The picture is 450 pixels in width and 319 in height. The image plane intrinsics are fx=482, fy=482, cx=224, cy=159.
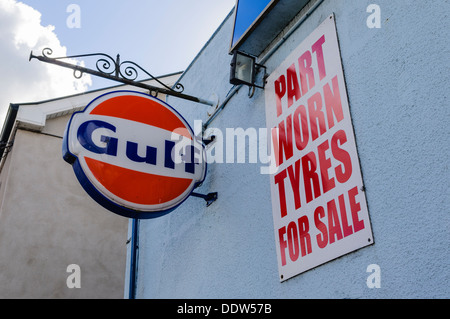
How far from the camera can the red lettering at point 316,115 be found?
3.17 meters

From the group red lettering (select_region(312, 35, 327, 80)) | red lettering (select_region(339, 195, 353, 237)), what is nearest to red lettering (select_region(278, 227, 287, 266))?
red lettering (select_region(339, 195, 353, 237))

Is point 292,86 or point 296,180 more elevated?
point 292,86

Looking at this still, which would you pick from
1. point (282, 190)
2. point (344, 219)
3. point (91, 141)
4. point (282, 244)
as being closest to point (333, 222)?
point (344, 219)

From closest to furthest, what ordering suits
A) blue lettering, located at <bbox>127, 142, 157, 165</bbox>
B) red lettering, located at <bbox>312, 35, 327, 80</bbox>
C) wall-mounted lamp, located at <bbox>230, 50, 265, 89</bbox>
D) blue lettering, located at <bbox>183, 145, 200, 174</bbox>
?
red lettering, located at <bbox>312, 35, 327, 80</bbox> < blue lettering, located at <bbox>127, 142, 157, 165</bbox> < wall-mounted lamp, located at <bbox>230, 50, 265, 89</bbox> < blue lettering, located at <bbox>183, 145, 200, 174</bbox>

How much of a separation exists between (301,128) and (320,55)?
0.53 metres

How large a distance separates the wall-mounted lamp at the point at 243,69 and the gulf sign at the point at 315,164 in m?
0.32

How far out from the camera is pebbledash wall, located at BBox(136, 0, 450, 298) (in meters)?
2.35

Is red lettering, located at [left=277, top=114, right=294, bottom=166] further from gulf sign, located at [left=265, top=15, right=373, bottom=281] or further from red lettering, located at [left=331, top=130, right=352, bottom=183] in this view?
red lettering, located at [left=331, top=130, right=352, bottom=183]

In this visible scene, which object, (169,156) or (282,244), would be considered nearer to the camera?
(282,244)

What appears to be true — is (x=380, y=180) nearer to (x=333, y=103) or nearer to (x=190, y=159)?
(x=333, y=103)

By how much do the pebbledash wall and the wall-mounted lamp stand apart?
0.12m

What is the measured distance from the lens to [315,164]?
3.13m

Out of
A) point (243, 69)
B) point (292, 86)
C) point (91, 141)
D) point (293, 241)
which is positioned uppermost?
point (243, 69)

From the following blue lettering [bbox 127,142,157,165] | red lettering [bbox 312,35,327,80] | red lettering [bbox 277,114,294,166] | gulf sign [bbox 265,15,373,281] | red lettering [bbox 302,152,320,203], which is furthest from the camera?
blue lettering [bbox 127,142,157,165]
